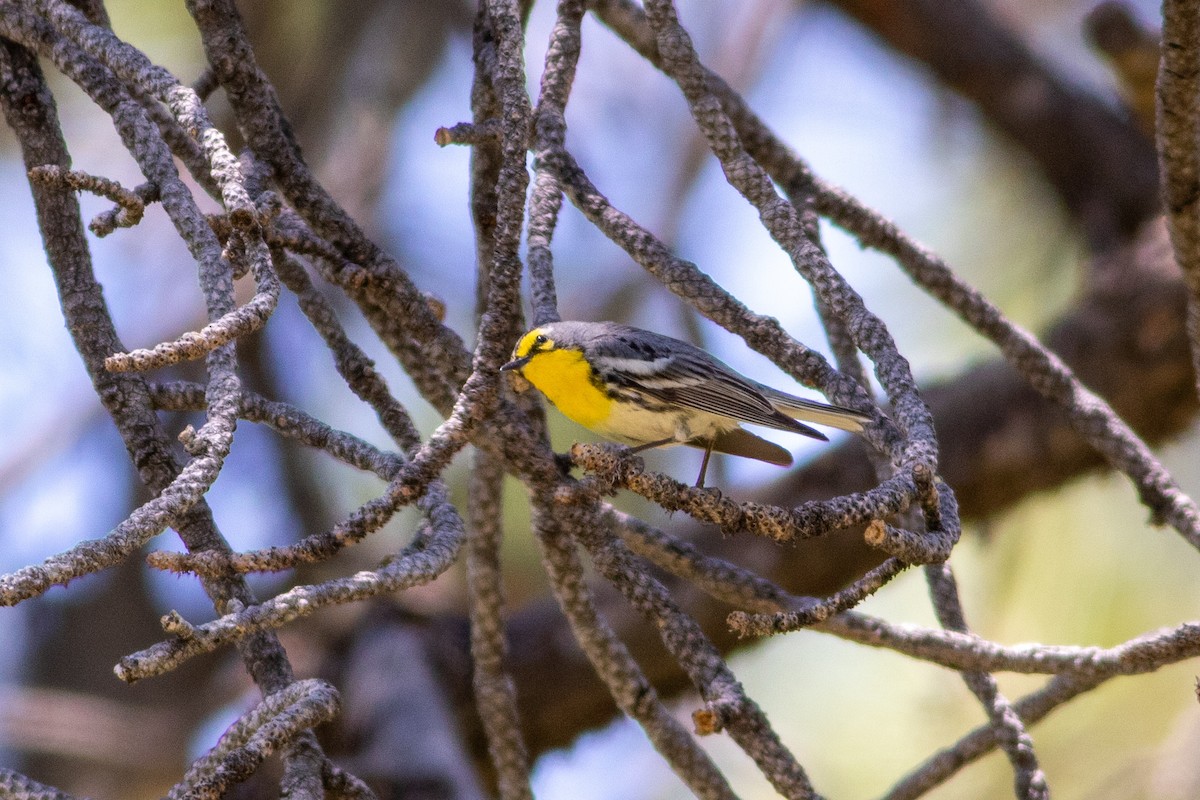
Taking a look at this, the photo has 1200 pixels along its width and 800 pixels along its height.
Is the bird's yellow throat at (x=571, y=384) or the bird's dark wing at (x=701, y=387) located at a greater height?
the bird's yellow throat at (x=571, y=384)

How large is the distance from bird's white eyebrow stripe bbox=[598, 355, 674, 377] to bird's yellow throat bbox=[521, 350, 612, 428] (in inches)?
1.9

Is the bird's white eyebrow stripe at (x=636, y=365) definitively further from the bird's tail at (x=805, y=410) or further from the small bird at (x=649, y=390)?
the bird's tail at (x=805, y=410)

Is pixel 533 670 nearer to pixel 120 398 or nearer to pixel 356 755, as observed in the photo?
pixel 356 755

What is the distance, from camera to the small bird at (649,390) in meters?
2.35

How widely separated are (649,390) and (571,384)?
0.70 ft

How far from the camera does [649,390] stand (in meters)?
2.40

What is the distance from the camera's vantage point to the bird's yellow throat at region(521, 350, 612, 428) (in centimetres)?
249

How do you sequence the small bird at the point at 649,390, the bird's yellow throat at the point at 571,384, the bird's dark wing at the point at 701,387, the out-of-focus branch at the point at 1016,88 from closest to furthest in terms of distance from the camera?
the bird's dark wing at the point at 701,387 → the small bird at the point at 649,390 → the bird's yellow throat at the point at 571,384 → the out-of-focus branch at the point at 1016,88

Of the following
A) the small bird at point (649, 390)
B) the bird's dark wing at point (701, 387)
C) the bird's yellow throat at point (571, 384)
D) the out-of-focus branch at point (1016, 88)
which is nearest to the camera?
the bird's dark wing at point (701, 387)

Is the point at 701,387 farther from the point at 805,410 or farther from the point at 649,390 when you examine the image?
the point at 805,410

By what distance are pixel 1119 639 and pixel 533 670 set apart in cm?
247

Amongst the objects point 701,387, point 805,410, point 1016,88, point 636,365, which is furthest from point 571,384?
point 1016,88

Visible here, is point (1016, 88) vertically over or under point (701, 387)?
over

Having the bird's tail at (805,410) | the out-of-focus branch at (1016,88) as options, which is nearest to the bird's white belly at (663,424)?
the bird's tail at (805,410)
